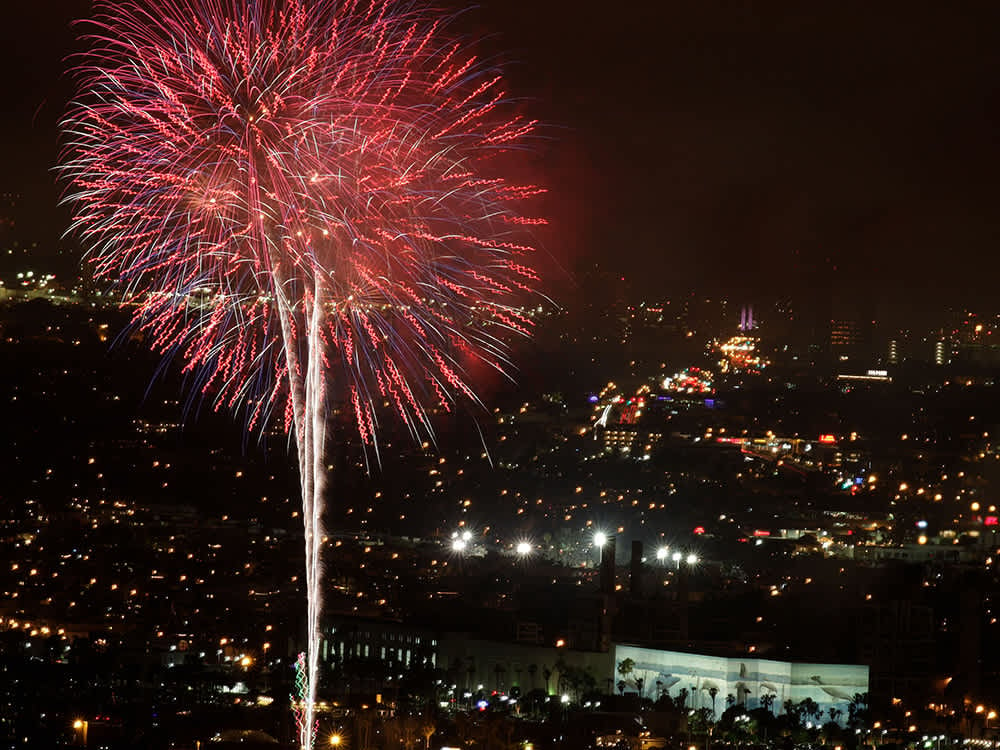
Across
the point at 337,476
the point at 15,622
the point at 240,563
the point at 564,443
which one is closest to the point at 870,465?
the point at 564,443

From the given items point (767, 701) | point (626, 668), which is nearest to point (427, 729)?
point (767, 701)

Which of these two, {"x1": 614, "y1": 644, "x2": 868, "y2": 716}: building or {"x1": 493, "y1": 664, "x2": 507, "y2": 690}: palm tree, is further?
{"x1": 493, "y1": 664, "x2": 507, "y2": 690}: palm tree

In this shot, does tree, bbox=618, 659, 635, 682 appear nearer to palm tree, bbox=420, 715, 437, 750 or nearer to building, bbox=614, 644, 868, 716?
building, bbox=614, 644, 868, 716

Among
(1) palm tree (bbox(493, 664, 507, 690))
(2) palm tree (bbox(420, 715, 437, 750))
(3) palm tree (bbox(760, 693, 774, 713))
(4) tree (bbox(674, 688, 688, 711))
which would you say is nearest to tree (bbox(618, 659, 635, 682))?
(4) tree (bbox(674, 688, 688, 711))

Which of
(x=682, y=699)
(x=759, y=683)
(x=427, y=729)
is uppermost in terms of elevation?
(x=759, y=683)

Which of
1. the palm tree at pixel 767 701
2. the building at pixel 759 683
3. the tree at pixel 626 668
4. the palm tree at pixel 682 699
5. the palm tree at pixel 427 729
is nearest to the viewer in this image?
the palm tree at pixel 427 729

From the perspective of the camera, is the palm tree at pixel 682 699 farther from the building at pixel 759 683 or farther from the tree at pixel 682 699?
the building at pixel 759 683

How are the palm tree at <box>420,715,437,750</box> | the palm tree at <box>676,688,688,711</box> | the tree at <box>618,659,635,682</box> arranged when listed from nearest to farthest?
1. the palm tree at <box>420,715,437,750</box>
2. the palm tree at <box>676,688,688,711</box>
3. the tree at <box>618,659,635,682</box>

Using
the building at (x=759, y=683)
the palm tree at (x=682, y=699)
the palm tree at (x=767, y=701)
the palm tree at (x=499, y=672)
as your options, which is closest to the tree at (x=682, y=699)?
the palm tree at (x=682, y=699)

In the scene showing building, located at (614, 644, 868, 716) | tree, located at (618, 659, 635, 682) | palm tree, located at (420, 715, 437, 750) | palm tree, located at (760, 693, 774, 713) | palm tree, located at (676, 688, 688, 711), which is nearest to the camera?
palm tree, located at (420, 715, 437, 750)

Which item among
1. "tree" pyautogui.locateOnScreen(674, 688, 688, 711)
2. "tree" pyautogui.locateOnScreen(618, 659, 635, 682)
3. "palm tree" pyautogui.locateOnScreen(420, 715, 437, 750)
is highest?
"tree" pyautogui.locateOnScreen(618, 659, 635, 682)

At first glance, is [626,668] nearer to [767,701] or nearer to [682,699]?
[682,699]
